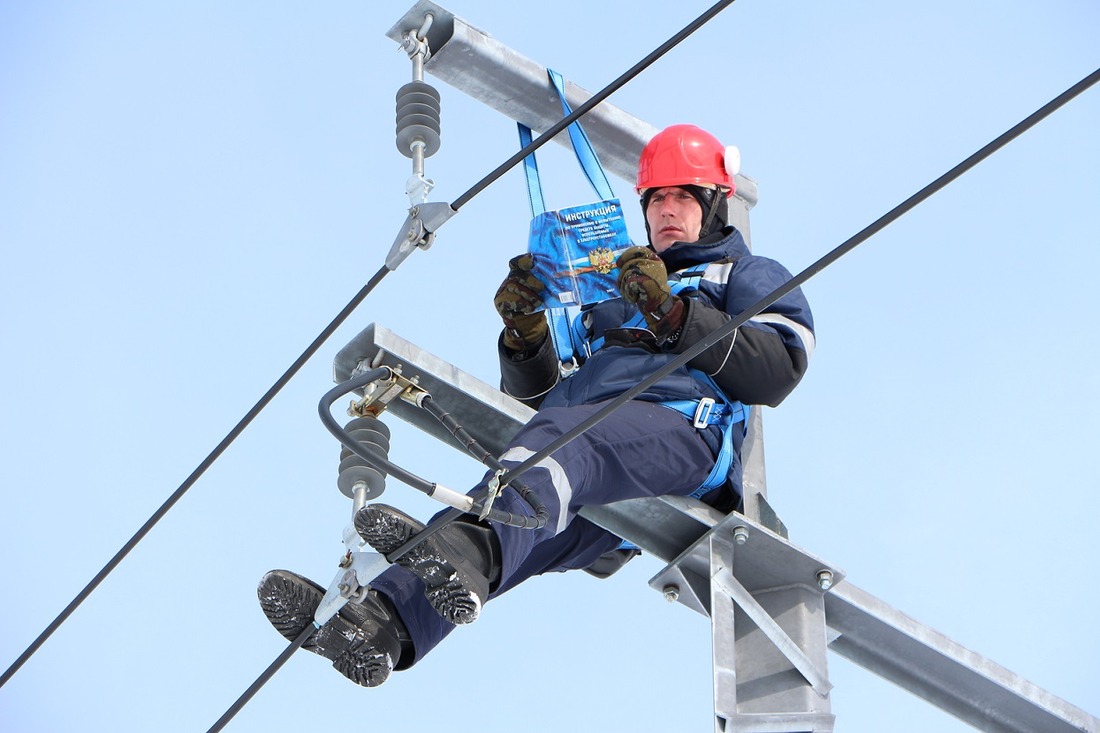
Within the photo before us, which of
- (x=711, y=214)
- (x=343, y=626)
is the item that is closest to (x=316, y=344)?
(x=343, y=626)

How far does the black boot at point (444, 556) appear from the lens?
14.8 feet

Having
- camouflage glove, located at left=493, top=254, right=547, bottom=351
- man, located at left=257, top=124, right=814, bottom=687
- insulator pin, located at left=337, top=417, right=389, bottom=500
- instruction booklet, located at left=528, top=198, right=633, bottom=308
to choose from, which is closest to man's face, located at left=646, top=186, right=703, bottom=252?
man, located at left=257, top=124, right=814, bottom=687

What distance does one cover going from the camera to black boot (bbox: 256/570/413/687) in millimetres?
4773

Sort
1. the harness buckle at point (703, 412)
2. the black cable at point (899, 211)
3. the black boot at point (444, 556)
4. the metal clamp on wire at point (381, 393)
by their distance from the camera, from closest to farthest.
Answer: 1. the black cable at point (899, 211)
2. the black boot at point (444, 556)
3. the metal clamp on wire at point (381, 393)
4. the harness buckle at point (703, 412)

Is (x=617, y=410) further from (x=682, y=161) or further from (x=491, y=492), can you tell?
(x=682, y=161)

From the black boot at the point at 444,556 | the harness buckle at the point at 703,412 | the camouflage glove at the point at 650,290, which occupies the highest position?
the camouflage glove at the point at 650,290

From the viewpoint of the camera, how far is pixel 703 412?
5703mm

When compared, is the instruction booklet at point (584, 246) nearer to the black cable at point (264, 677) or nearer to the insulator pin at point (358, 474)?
the insulator pin at point (358, 474)

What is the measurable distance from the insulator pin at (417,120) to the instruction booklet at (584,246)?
52 centimetres

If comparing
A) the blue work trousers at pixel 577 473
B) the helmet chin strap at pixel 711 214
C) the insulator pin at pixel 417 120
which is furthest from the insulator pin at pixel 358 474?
the helmet chin strap at pixel 711 214

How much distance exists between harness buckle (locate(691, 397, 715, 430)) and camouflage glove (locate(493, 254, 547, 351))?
1.99 ft

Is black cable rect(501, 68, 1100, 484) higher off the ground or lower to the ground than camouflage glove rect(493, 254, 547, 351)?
lower

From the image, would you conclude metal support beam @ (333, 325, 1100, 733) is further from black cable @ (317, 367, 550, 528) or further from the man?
black cable @ (317, 367, 550, 528)

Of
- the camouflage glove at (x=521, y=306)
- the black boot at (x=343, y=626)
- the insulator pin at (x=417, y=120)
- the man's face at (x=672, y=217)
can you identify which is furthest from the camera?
the man's face at (x=672, y=217)
